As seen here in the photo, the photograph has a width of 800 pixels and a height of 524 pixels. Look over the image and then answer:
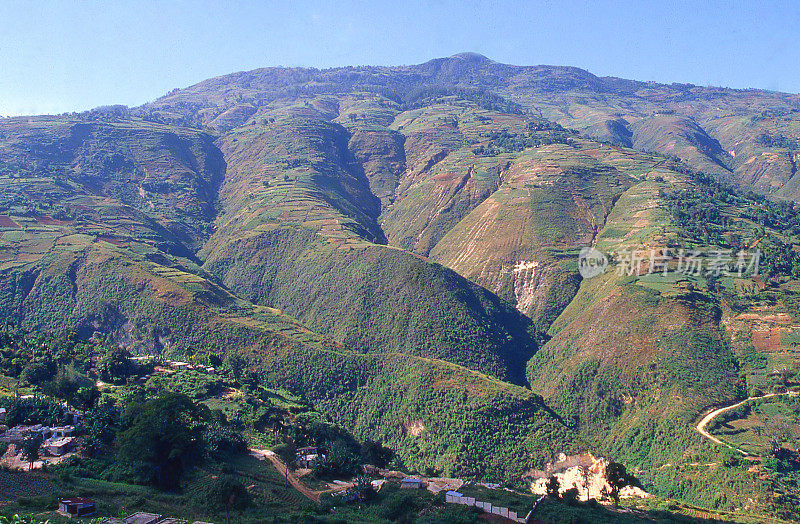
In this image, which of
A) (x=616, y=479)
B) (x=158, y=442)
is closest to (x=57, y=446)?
(x=158, y=442)

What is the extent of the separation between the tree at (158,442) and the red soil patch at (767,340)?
66.8 meters

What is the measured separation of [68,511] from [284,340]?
52.6m

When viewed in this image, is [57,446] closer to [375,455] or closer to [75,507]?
[75,507]

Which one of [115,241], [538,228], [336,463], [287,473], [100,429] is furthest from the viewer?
[538,228]

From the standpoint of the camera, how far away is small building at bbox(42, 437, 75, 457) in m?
41.7

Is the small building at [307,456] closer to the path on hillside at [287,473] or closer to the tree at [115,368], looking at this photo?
the path on hillside at [287,473]

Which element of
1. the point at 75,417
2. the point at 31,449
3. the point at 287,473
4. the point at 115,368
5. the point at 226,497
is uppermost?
Answer: the point at 226,497

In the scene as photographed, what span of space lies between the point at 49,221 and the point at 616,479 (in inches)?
4401

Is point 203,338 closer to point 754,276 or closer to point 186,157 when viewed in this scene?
point 754,276

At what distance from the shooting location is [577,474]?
59875 mm

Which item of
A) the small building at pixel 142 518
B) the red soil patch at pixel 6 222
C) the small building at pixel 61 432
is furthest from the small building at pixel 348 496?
the red soil patch at pixel 6 222

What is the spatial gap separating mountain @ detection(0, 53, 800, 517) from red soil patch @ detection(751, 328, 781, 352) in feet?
1.22

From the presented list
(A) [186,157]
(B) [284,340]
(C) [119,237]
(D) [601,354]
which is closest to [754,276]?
(D) [601,354]

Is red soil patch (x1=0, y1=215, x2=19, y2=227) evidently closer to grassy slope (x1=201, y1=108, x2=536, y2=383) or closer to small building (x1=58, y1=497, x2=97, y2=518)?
grassy slope (x1=201, y1=108, x2=536, y2=383)
